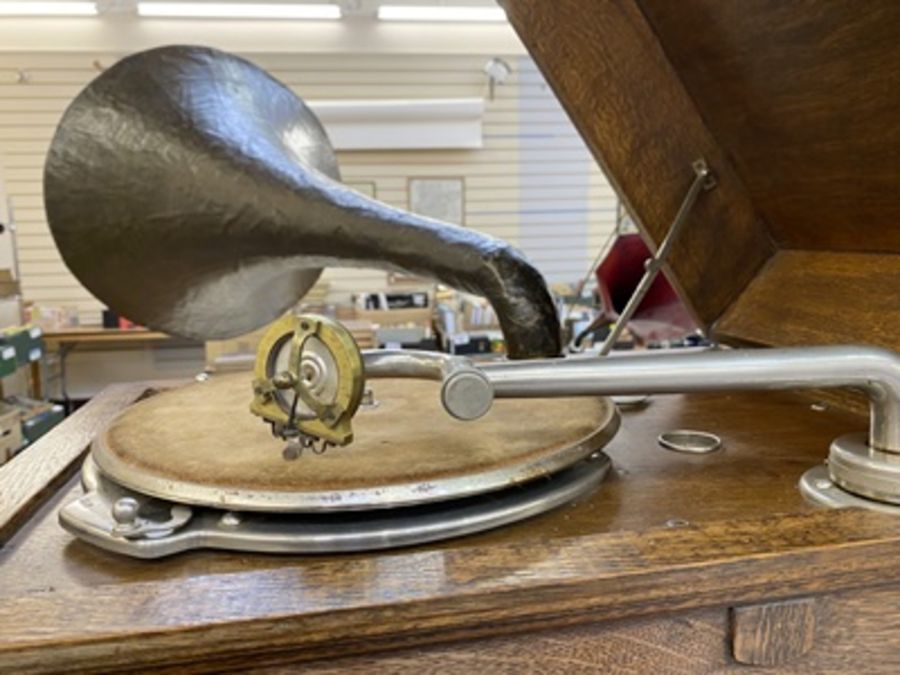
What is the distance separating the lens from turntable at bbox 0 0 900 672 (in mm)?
534

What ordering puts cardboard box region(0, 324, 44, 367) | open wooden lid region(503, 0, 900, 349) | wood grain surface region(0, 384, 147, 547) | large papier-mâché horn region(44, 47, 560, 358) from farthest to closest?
cardboard box region(0, 324, 44, 367) < large papier-mâché horn region(44, 47, 560, 358) < open wooden lid region(503, 0, 900, 349) < wood grain surface region(0, 384, 147, 547)

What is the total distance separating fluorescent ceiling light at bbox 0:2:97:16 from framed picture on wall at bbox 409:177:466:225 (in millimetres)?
2530

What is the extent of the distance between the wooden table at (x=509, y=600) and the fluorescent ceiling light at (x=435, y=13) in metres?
5.08

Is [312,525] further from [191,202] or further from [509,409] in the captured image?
[191,202]

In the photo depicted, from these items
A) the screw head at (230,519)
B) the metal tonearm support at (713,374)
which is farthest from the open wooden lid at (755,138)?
the screw head at (230,519)

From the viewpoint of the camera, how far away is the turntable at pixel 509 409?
21.0 inches

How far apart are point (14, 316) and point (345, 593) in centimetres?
488

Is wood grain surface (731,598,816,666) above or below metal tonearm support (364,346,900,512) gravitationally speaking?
below

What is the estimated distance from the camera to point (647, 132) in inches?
42.3

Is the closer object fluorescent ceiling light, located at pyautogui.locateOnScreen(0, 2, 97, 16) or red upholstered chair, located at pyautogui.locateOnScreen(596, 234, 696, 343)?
red upholstered chair, located at pyautogui.locateOnScreen(596, 234, 696, 343)

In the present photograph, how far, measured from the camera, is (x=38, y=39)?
501cm

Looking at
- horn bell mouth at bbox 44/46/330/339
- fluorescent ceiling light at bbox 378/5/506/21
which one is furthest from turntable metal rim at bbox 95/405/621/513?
fluorescent ceiling light at bbox 378/5/506/21

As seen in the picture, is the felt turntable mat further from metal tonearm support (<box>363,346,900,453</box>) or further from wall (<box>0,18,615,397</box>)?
wall (<box>0,18,615,397</box>)

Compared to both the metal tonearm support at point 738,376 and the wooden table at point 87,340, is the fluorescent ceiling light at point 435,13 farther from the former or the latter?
the metal tonearm support at point 738,376
